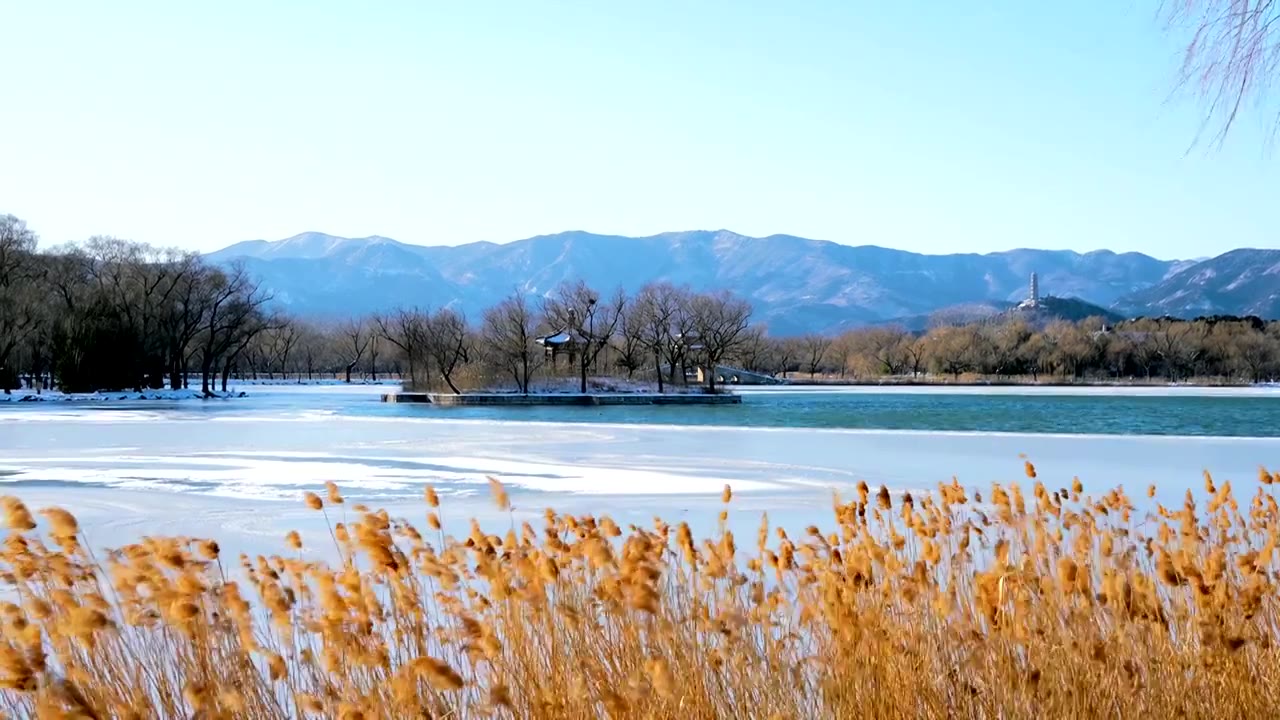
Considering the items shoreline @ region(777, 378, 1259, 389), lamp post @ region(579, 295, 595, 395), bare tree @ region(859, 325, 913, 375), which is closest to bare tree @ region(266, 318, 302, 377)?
shoreline @ region(777, 378, 1259, 389)

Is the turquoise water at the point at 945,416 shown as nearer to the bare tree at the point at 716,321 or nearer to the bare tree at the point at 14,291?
the bare tree at the point at 14,291

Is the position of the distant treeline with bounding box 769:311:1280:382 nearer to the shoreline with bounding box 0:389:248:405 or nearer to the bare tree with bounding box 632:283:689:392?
the bare tree with bounding box 632:283:689:392

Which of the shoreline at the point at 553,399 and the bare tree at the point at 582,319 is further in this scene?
the bare tree at the point at 582,319

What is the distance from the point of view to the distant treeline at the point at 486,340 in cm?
5766

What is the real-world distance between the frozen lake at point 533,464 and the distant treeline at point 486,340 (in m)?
26.2

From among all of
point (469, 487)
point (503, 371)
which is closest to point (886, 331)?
point (503, 371)

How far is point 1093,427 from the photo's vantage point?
102 ft

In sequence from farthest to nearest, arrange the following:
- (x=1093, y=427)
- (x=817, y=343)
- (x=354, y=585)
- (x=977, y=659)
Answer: (x=817, y=343) < (x=1093, y=427) < (x=354, y=585) < (x=977, y=659)

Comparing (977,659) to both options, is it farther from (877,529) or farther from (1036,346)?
(1036,346)

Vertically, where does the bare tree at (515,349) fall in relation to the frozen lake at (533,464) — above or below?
above

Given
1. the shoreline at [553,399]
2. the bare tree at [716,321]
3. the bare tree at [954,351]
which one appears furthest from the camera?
the bare tree at [954,351]

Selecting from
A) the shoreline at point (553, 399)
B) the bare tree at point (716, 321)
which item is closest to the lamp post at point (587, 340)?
the shoreline at point (553, 399)

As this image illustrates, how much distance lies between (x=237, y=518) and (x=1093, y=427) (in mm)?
26600

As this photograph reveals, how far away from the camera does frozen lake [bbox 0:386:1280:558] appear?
35.8ft
